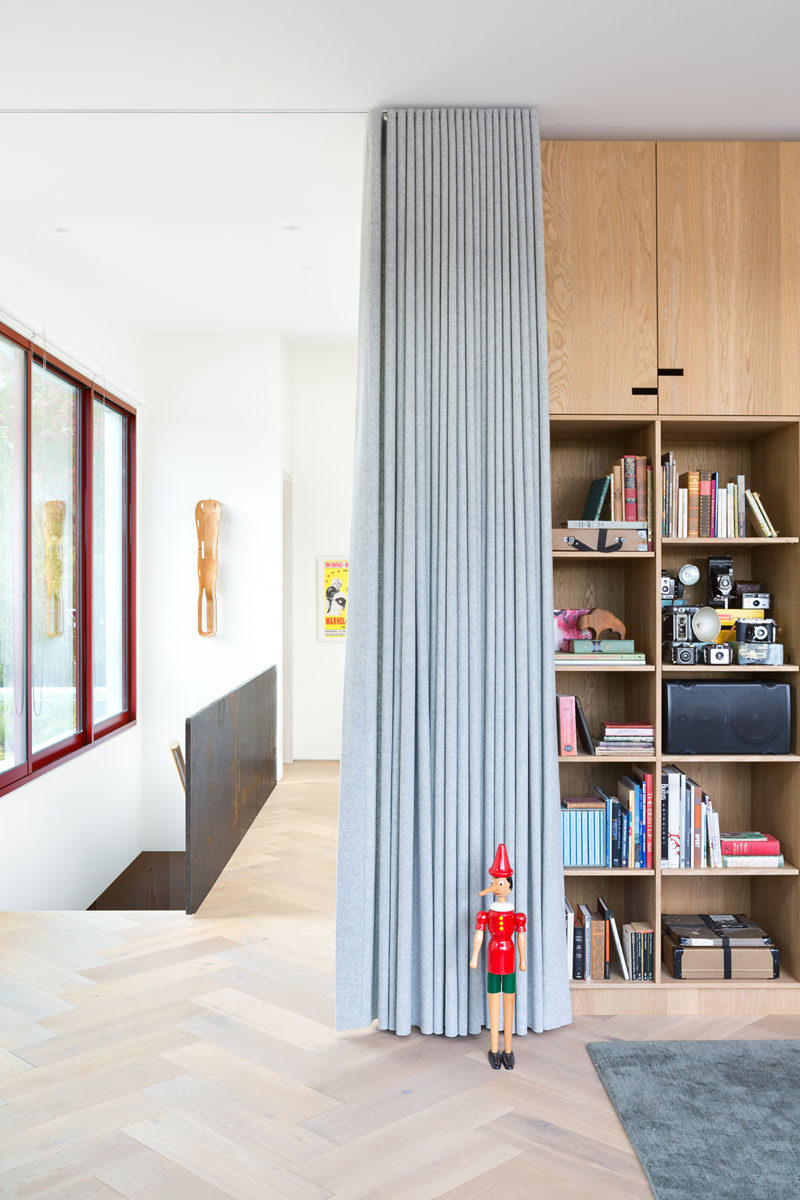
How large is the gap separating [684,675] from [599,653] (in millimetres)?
457

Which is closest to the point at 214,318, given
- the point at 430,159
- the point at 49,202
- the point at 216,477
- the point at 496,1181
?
the point at 216,477

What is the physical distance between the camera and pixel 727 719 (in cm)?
Answer: 308

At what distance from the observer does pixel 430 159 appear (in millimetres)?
2902

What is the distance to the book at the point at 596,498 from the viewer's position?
3113 millimetres

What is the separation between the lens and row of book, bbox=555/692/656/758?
305 cm

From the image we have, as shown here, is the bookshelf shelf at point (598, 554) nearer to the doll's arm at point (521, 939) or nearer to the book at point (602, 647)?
the book at point (602, 647)

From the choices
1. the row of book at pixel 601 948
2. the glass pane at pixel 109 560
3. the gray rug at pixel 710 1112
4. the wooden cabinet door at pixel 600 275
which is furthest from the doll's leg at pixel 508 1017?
the glass pane at pixel 109 560

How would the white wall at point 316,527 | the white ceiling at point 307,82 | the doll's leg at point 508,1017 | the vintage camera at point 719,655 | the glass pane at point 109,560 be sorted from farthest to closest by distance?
the white wall at point 316,527, the glass pane at point 109,560, the vintage camera at point 719,655, the doll's leg at point 508,1017, the white ceiling at point 307,82

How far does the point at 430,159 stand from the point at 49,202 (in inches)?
64.0

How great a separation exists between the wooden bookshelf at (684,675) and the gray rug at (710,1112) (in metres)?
0.25

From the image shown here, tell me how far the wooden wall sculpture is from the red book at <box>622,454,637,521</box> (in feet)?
13.0

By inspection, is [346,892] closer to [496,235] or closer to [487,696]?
[487,696]

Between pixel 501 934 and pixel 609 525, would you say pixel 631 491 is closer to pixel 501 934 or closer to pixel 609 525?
pixel 609 525

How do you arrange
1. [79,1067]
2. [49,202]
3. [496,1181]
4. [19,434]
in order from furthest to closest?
[19,434], [49,202], [79,1067], [496,1181]
